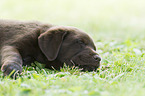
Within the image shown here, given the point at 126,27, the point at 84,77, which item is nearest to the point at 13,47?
the point at 84,77

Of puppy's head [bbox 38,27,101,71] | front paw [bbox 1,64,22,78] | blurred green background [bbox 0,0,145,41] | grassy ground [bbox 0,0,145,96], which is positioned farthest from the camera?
blurred green background [bbox 0,0,145,41]

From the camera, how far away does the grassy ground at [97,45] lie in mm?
2584

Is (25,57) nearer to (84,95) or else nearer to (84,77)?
(84,77)

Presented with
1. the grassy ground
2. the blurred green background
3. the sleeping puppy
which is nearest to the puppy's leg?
the sleeping puppy

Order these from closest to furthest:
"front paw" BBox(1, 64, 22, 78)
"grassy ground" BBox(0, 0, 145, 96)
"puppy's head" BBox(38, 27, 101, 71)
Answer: "grassy ground" BBox(0, 0, 145, 96) < "front paw" BBox(1, 64, 22, 78) < "puppy's head" BBox(38, 27, 101, 71)

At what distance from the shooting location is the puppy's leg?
10.7ft

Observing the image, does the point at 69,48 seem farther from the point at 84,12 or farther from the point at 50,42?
the point at 84,12

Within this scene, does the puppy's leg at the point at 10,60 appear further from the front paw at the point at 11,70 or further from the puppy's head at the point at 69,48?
the puppy's head at the point at 69,48

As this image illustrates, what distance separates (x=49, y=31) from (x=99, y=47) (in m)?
2.25

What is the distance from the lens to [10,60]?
11.2 ft

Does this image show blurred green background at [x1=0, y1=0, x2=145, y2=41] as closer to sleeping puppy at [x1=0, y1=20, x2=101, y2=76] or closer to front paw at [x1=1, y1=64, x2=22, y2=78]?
sleeping puppy at [x1=0, y1=20, x2=101, y2=76]

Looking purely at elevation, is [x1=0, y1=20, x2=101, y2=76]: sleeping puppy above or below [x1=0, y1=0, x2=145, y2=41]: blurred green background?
above

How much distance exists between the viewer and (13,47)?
3.83m

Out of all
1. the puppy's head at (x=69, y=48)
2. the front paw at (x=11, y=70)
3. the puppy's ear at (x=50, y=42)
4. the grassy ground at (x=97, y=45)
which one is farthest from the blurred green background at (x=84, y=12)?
the front paw at (x=11, y=70)
